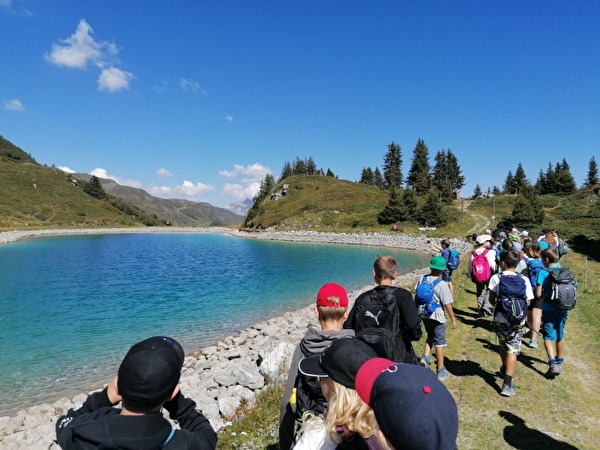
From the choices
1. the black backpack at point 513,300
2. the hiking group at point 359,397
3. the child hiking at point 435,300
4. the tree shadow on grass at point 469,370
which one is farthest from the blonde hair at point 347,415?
the tree shadow on grass at point 469,370

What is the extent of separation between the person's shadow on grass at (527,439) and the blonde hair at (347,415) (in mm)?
4624

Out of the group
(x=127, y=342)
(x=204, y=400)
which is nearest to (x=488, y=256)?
(x=204, y=400)

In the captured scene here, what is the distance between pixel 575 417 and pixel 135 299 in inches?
797

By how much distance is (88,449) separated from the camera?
2.24 meters

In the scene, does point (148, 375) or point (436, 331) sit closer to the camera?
point (148, 375)

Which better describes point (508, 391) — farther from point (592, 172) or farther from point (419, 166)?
point (592, 172)

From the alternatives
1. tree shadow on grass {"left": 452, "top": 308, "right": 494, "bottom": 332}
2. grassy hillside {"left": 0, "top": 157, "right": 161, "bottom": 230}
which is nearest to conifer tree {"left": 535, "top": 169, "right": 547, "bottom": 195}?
tree shadow on grass {"left": 452, "top": 308, "right": 494, "bottom": 332}

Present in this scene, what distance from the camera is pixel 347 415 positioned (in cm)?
205

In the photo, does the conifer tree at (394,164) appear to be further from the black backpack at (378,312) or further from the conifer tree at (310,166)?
the black backpack at (378,312)

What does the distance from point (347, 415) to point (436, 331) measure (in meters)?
5.53

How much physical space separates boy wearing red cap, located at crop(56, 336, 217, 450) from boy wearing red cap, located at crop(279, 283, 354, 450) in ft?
3.10

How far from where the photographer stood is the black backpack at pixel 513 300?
6.26 m

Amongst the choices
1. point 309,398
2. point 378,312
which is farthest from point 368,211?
point 309,398

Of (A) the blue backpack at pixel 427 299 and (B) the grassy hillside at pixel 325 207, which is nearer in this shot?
(A) the blue backpack at pixel 427 299
